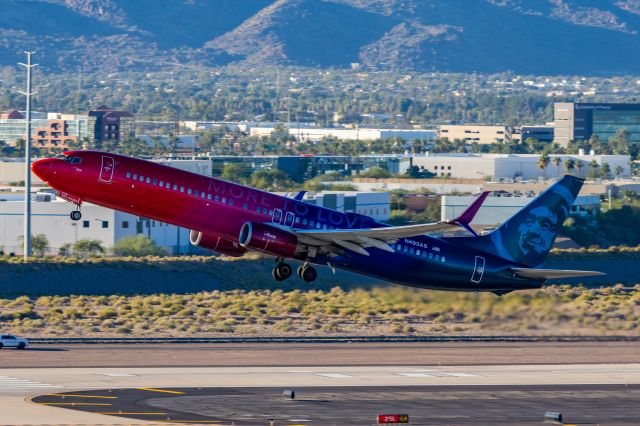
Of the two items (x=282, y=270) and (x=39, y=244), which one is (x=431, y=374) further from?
(x=39, y=244)

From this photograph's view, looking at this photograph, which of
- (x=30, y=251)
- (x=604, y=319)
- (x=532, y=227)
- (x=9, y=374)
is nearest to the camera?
(x=9, y=374)

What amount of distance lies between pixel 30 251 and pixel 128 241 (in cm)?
1152

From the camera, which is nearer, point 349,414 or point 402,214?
point 349,414

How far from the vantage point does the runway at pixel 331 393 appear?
223 feet

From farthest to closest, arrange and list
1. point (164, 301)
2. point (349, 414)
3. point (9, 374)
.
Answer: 1. point (164, 301)
2. point (9, 374)
3. point (349, 414)

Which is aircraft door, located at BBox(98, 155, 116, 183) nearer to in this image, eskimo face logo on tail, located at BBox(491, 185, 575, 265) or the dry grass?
the dry grass

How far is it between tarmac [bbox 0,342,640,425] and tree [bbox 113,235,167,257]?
5109cm

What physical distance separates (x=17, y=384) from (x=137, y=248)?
2758 inches

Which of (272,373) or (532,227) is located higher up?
(532,227)

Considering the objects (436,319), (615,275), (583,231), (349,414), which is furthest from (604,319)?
(583,231)

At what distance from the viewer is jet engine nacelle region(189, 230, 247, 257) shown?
258 feet

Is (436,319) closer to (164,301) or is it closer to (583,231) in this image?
(164,301)

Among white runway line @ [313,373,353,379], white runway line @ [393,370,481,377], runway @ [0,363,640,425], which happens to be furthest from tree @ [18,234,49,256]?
white runway line @ [393,370,481,377]

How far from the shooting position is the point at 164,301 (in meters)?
120
